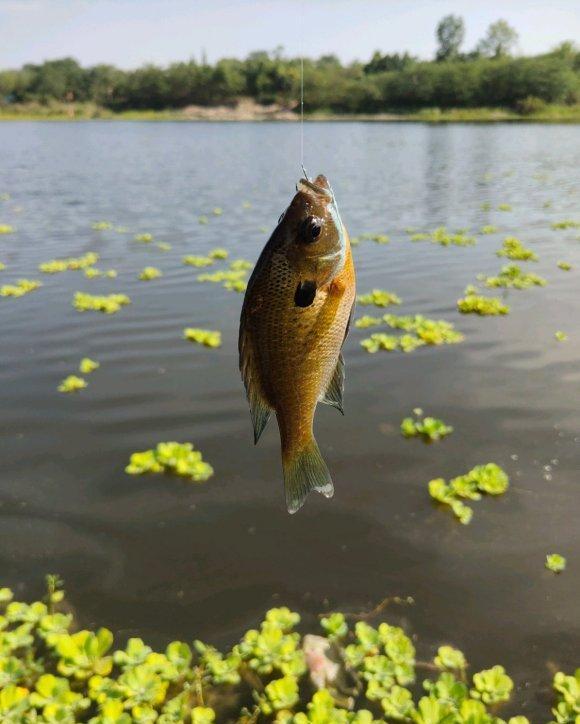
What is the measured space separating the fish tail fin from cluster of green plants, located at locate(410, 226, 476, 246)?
12.8m

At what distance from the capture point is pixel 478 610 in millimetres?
3932

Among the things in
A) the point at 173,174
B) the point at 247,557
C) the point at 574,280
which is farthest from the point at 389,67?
the point at 247,557

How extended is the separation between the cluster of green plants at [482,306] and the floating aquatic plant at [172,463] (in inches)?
231

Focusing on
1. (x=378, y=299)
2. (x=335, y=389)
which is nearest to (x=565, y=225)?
(x=378, y=299)

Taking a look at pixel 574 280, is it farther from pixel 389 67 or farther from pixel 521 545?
pixel 389 67

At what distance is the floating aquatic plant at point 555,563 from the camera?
417cm

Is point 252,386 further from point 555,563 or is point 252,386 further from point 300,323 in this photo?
point 555,563

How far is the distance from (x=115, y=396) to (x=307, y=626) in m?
4.00

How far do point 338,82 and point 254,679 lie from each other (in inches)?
4508

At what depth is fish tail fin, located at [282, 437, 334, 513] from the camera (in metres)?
2.67

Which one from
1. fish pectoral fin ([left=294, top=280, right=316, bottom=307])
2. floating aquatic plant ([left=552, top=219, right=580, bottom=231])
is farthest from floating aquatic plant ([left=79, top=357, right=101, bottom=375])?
floating aquatic plant ([left=552, top=219, right=580, bottom=231])

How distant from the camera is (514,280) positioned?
10836mm

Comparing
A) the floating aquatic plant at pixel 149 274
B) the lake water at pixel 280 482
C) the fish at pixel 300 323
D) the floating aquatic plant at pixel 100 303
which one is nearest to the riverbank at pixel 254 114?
the floating aquatic plant at pixel 149 274

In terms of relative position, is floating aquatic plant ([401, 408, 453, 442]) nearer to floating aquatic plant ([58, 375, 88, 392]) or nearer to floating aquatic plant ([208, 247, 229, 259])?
floating aquatic plant ([58, 375, 88, 392])
